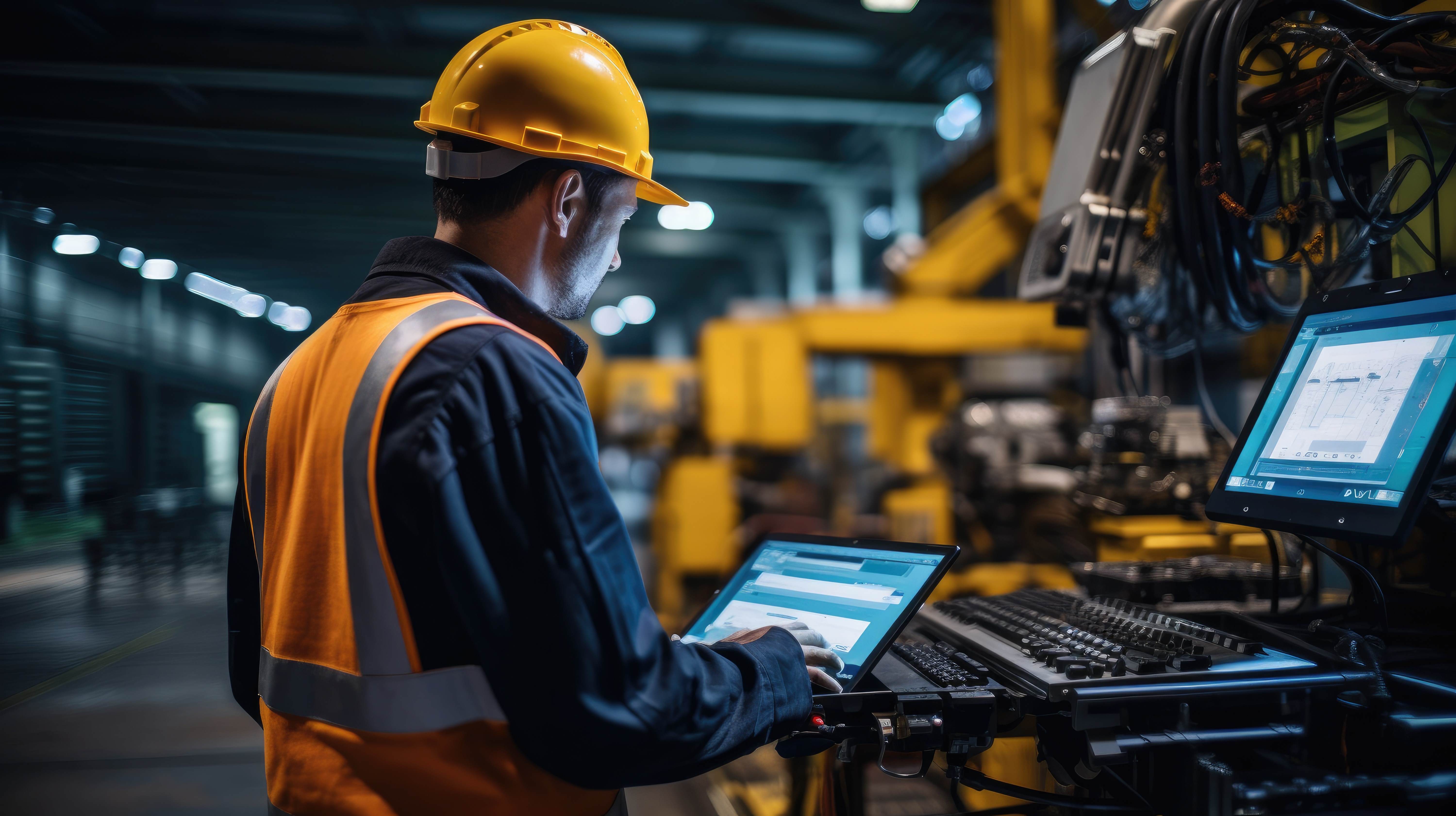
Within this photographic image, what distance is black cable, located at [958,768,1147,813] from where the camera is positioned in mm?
1169

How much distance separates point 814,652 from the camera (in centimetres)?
100

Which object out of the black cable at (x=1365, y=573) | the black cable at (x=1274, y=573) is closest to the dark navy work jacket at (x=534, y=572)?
the black cable at (x=1365, y=573)

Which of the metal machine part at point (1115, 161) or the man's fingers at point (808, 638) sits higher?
the metal machine part at point (1115, 161)

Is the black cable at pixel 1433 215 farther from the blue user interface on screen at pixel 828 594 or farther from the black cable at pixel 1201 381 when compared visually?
the blue user interface on screen at pixel 828 594

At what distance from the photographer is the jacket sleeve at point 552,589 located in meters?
0.76

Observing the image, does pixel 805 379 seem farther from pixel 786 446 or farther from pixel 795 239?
pixel 795 239

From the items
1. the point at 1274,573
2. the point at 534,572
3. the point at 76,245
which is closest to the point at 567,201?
the point at 534,572

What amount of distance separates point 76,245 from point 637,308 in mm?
14032

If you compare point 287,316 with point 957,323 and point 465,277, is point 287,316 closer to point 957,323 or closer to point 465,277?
point 465,277

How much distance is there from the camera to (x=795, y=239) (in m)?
11.6

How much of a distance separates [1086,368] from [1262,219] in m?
3.26

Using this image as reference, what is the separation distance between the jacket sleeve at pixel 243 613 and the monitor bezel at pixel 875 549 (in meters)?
0.61

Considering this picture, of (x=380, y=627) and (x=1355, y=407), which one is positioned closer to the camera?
(x=380, y=627)

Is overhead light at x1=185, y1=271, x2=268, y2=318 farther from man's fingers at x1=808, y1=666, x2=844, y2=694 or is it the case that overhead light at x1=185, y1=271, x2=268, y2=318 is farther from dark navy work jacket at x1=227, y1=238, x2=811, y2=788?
man's fingers at x1=808, y1=666, x2=844, y2=694
